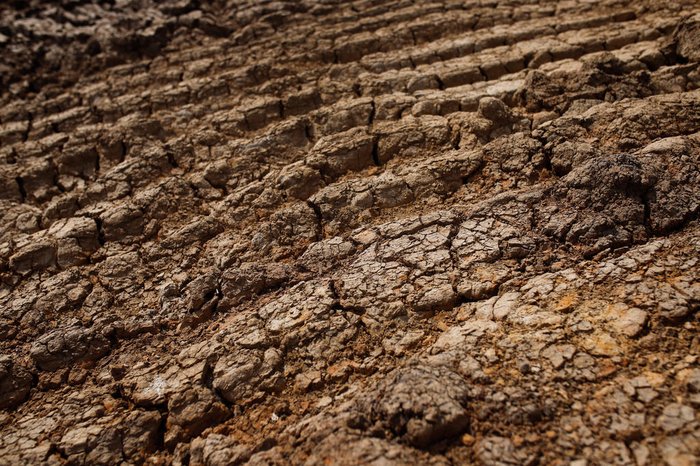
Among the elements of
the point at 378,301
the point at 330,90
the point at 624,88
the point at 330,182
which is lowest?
the point at 378,301

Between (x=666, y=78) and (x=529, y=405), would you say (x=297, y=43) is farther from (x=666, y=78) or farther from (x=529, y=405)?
(x=529, y=405)

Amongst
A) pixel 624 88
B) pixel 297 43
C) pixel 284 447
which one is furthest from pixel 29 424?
pixel 624 88

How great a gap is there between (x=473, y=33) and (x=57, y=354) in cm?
523

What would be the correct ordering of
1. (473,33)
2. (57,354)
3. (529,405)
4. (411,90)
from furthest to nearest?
(473,33) < (411,90) < (57,354) < (529,405)

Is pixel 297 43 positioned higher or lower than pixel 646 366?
higher

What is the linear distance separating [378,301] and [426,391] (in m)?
0.71

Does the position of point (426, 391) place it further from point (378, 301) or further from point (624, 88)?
point (624, 88)

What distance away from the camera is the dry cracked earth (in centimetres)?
204

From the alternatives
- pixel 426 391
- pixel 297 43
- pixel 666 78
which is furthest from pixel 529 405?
pixel 297 43

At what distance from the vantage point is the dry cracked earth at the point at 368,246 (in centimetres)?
204

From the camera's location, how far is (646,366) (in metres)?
1.99

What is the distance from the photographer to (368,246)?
297cm

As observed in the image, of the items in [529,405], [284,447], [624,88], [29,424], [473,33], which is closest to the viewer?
[529,405]

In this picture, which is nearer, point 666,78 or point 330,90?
point 666,78
